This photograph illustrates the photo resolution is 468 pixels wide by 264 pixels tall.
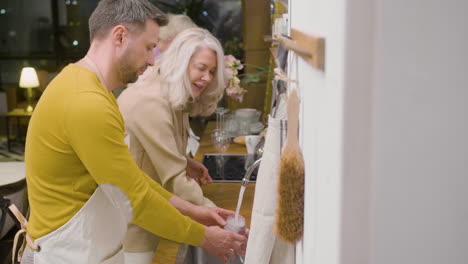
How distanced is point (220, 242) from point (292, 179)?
0.89 meters

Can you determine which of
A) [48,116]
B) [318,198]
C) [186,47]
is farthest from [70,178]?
[318,198]

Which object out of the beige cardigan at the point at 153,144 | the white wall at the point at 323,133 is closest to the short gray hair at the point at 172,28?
the beige cardigan at the point at 153,144

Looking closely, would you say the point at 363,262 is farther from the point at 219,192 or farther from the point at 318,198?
the point at 219,192

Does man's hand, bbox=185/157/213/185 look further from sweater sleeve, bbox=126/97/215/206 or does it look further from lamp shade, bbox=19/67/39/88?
lamp shade, bbox=19/67/39/88

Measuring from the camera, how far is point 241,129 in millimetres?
3695

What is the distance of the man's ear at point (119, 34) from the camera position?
1.52 metres

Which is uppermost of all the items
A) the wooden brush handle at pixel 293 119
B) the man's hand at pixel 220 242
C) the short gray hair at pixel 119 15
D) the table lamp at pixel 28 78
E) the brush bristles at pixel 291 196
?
the short gray hair at pixel 119 15

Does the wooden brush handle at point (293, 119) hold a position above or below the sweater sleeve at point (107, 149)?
above

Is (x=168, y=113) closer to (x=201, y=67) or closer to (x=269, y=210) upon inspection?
(x=201, y=67)

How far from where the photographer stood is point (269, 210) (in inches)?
41.5

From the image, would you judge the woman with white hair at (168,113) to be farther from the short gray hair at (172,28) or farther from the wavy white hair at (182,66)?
the short gray hair at (172,28)

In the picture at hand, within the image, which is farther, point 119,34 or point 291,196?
point 119,34

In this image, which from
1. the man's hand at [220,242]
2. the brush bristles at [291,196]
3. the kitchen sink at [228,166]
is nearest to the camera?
the brush bristles at [291,196]

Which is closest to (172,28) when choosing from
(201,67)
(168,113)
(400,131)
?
(201,67)
